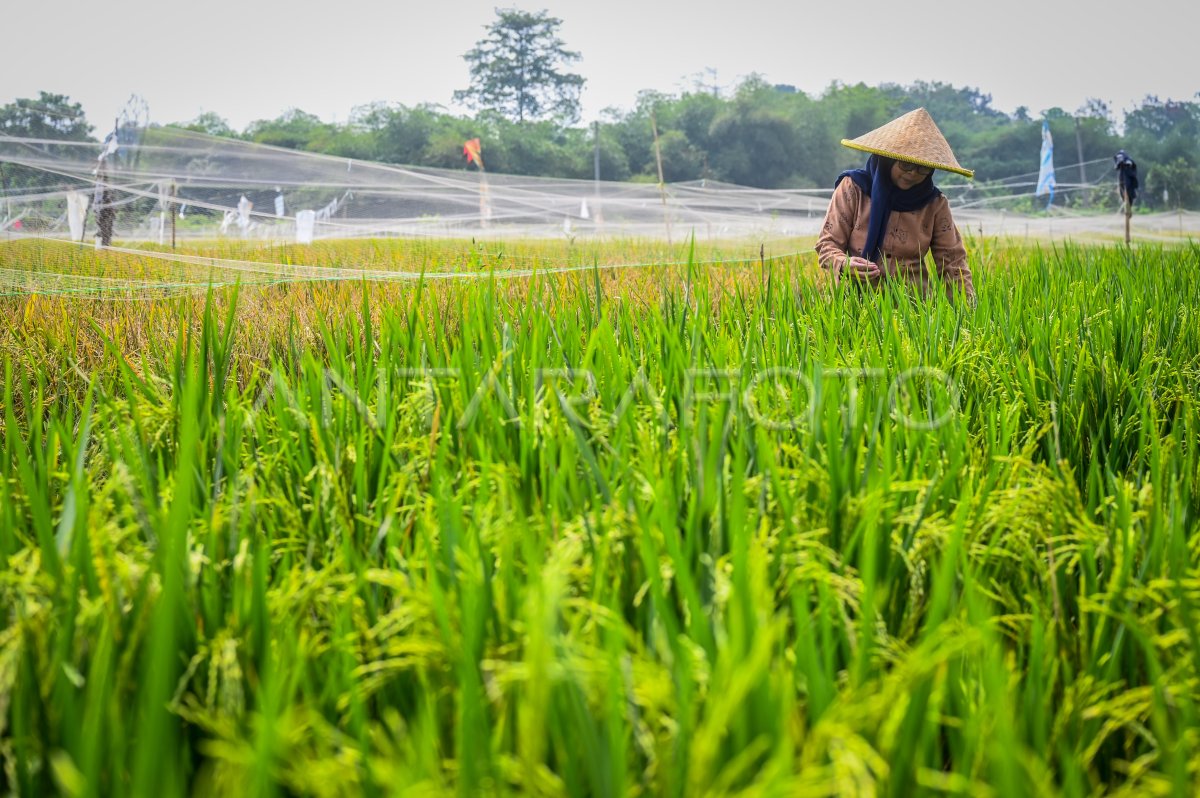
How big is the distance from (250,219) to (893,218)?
404cm

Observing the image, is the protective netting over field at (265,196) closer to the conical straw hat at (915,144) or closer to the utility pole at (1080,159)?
the conical straw hat at (915,144)

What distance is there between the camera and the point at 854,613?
2.95ft

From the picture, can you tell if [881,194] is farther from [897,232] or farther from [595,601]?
[595,601]

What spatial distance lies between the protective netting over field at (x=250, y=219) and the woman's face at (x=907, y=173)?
148cm

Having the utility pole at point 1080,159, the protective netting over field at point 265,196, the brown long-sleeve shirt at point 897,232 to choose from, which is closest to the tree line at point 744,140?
the utility pole at point 1080,159

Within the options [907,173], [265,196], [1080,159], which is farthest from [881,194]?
[1080,159]

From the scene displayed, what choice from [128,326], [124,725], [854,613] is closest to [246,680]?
[124,725]

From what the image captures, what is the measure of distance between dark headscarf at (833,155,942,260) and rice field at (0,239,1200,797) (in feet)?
5.61

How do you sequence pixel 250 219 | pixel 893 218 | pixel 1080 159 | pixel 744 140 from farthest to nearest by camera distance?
pixel 744 140 < pixel 1080 159 < pixel 250 219 < pixel 893 218

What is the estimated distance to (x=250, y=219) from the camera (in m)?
5.79

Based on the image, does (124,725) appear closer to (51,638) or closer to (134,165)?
(51,638)

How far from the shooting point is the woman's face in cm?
320

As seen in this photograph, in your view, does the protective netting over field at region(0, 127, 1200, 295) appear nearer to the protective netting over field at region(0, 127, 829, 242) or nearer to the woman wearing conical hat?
the protective netting over field at region(0, 127, 829, 242)

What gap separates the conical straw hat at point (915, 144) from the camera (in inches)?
118
